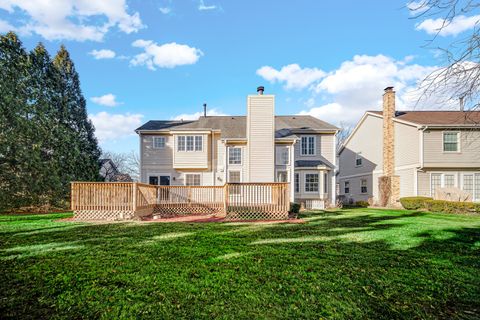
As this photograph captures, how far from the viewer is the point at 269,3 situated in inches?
415

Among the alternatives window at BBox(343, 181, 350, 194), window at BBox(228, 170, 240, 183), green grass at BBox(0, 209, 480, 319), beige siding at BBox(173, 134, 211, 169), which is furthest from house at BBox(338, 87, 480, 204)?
beige siding at BBox(173, 134, 211, 169)

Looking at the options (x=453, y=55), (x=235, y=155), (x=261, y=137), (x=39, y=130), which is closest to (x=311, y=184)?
(x=261, y=137)

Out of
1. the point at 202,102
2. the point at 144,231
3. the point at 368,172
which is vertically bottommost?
the point at 144,231

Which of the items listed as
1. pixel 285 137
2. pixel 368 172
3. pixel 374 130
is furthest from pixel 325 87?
pixel 285 137

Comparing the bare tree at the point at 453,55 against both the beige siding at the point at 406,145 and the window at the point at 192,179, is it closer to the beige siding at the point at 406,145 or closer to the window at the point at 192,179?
the window at the point at 192,179

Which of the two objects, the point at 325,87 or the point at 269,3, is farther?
the point at 325,87

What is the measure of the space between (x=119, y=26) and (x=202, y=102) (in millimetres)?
10223

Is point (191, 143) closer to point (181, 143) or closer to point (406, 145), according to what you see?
point (181, 143)

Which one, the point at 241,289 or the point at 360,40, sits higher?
the point at 360,40

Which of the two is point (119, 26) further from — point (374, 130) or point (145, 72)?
point (374, 130)

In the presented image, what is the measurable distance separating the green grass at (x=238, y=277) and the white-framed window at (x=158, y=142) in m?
11.9

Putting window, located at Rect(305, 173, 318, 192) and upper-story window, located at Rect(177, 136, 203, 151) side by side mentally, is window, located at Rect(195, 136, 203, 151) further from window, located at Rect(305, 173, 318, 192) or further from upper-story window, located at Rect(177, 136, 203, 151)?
window, located at Rect(305, 173, 318, 192)

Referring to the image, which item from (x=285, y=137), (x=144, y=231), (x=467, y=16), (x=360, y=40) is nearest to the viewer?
(x=467, y=16)

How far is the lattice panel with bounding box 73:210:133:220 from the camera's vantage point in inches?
438
